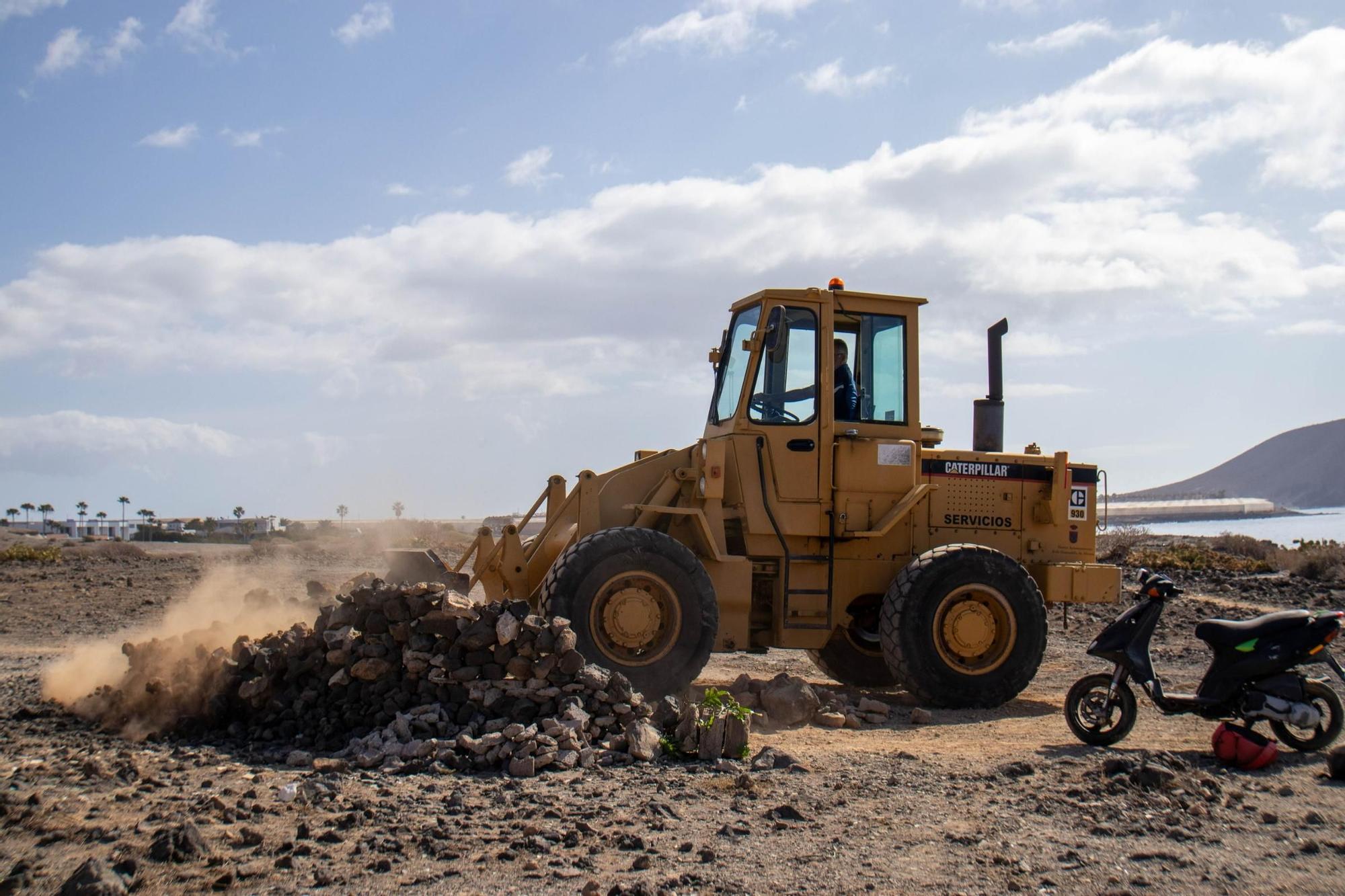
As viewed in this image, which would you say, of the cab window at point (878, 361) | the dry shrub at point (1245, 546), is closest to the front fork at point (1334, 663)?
the cab window at point (878, 361)

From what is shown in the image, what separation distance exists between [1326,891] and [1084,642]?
1117 centimetres

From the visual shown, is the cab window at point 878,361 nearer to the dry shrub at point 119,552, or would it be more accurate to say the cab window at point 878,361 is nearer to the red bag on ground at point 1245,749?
the red bag on ground at point 1245,749

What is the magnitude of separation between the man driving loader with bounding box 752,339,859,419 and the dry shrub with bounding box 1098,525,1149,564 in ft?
55.7

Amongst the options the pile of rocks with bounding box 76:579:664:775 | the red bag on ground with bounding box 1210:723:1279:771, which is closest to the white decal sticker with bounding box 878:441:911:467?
the pile of rocks with bounding box 76:579:664:775

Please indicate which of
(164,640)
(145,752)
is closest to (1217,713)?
(145,752)

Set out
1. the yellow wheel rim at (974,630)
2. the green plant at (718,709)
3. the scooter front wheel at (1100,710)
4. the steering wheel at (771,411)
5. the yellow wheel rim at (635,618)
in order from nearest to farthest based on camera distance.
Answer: the green plant at (718,709)
the scooter front wheel at (1100,710)
the yellow wheel rim at (635,618)
the yellow wheel rim at (974,630)
the steering wheel at (771,411)

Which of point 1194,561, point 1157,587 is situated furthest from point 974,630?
point 1194,561

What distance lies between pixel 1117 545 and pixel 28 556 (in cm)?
2666

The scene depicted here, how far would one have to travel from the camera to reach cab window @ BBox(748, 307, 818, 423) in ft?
33.2

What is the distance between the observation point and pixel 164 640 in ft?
28.4

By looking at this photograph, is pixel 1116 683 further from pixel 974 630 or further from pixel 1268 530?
pixel 1268 530

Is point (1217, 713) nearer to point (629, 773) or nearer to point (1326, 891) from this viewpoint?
point (1326, 891)

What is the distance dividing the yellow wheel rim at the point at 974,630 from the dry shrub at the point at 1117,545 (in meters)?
16.6

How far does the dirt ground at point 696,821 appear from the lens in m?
4.89
